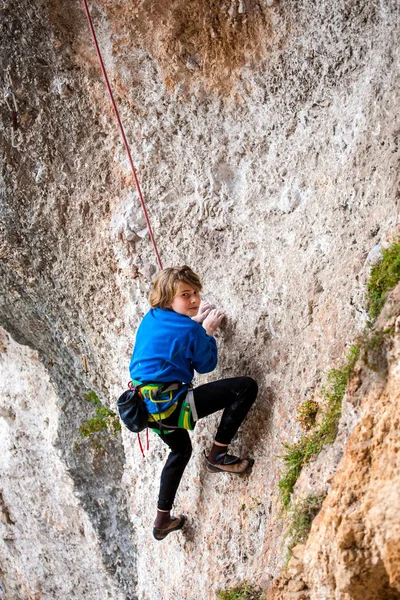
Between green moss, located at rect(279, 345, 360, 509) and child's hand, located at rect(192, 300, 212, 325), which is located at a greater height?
child's hand, located at rect(192, 300, 212, 325)

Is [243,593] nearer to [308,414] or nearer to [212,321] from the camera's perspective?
[308,414]

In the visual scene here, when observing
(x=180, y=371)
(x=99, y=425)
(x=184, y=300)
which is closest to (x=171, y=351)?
(x=180, y=371)

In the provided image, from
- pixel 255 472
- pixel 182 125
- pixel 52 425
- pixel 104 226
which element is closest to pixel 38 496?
pixel 52 425

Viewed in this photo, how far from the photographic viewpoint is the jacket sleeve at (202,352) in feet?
13.4

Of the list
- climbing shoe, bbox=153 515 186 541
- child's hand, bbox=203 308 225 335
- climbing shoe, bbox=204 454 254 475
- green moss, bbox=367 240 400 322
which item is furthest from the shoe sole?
green moss, bbox=367 240 400 322

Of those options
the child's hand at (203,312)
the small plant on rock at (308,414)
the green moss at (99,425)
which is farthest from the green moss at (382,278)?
the green moss at (99,425)

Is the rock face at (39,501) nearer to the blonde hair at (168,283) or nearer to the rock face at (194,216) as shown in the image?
the rock face at (194,216)

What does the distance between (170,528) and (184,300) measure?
185 cm

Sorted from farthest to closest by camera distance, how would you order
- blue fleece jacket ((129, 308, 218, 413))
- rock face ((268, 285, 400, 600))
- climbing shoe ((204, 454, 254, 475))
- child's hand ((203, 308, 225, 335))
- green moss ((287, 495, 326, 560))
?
1. child's hand ((203, 308, 225, 335))
2. climbing shoe ((204, 454, 254, 475))
3. blue fleece jacket ((129, 308, 218, 413))
4. green moss ((287, 495, 326, 560))
5. rock face ((268, 285, 400, 600))

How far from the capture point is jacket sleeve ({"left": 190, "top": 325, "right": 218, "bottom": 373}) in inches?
161

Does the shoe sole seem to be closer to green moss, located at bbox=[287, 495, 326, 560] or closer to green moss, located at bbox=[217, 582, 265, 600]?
green moss, located at bbox=[217, 582, 265, 600]

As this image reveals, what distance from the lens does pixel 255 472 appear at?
4.27 m

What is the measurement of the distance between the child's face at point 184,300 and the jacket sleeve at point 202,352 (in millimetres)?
162

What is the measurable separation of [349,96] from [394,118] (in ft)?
1.69
